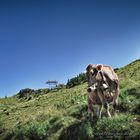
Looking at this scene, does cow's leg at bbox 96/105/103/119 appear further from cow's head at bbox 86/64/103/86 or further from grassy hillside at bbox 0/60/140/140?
cow's head at bbox 86/64/103/86

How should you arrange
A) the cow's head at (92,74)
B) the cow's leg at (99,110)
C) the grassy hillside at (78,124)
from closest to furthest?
the grassy hillside at (78,124) → the cow's head at (92,74) → the cow's leg at (99,110)

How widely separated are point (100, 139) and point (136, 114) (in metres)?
2.20

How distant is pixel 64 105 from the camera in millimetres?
23500

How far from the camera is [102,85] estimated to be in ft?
49.7

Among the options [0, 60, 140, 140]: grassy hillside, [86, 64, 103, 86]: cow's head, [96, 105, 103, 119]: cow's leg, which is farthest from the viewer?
[96, 105, 103, 119]: cow's leg

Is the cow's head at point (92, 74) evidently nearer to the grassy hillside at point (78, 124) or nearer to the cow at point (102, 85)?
the cow at point (102, 85)

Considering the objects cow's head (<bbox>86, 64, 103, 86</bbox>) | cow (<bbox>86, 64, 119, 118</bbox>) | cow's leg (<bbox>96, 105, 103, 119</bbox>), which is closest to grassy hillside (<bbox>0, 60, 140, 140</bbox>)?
cow's leg (<bbox>96, 105, 103, 119</bbox>)

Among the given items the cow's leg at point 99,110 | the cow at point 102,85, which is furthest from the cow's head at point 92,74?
the cow's leg at point 99,110

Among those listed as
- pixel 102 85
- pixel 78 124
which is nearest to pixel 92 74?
pixel 102 85

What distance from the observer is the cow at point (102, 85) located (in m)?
15.0

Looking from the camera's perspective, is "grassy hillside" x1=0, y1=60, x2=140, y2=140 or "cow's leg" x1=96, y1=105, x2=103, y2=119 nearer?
"grassy hillside" x1=0, y1=60, x2=140, y2=140

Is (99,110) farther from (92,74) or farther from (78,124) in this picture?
(92,74)

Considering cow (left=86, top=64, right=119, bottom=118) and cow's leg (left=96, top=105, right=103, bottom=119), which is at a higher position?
cow (left=86, top=64, right=119, bottom=118)

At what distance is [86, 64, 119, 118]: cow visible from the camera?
15.0 metres
